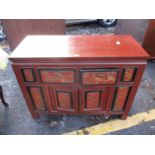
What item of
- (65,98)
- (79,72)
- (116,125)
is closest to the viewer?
(79,72)

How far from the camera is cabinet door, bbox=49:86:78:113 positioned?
4.36 ft

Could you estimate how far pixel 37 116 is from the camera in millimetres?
1692

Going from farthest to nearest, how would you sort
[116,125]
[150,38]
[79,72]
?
[150,38]
[116,125]
[79,72]

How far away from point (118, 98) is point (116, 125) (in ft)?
1.32

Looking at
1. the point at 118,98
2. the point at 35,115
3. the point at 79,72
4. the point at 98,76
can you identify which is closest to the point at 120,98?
the point at 118,98

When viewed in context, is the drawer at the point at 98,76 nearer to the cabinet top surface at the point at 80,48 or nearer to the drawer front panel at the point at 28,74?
the cabinet top surface at the point at 80,48

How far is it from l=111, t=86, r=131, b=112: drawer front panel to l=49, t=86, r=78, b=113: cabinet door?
377 mm

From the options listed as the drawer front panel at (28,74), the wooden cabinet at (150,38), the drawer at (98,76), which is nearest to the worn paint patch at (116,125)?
the drawer at (98,76)

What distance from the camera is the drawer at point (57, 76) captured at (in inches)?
47.1

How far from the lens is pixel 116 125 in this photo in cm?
164

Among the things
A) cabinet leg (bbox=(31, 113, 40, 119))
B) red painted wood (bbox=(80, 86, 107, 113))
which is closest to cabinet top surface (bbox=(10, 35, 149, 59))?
red painted wood (bbox=(80, 86, 107, 113))

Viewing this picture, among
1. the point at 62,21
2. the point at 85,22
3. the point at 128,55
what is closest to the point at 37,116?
the point at 128,55

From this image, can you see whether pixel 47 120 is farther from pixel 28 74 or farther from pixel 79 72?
pixel 79 72

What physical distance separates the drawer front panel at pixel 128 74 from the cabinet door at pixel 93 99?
7.8 inches
